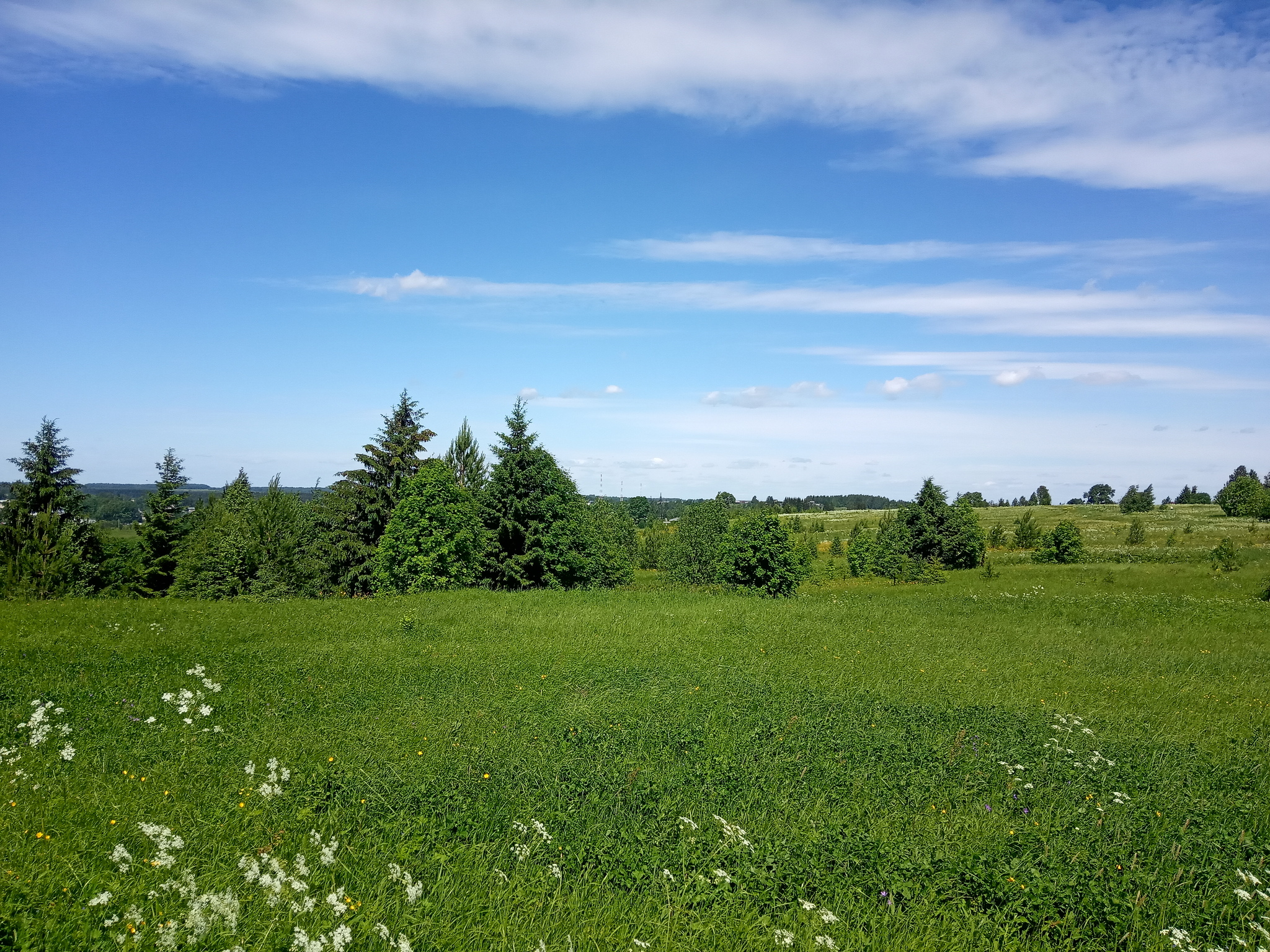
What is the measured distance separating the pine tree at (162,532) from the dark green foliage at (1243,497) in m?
113

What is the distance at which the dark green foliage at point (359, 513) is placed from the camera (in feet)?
115

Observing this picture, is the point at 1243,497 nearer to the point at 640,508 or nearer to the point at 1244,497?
the point at 1244,497

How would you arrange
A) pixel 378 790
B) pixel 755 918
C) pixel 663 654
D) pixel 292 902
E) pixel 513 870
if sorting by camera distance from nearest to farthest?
pixel 292 902 → pixel 755 918 → pixel 513 870 → pixel 378 790 → pixel 663 654

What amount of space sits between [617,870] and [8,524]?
4653cm

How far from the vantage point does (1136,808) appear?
23.9 feet

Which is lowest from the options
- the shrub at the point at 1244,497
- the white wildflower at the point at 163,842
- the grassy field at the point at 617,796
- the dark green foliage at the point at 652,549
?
the dark green foliage at the point at 652,549

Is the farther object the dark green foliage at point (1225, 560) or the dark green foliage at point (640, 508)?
the dark green foliage at point (640, 508)

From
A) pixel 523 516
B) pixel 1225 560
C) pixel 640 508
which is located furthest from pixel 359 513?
pixel 640 508

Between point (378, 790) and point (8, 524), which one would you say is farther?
point (8, 524)

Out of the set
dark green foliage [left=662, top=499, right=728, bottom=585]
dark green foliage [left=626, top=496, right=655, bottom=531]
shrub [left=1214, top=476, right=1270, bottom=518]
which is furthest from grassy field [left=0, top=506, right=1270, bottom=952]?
dark green foliage [left=626, top=496, right=655, bottom=531]

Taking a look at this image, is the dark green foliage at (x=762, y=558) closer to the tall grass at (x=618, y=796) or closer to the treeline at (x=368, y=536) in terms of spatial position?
the treeline at (x=368, y=536)

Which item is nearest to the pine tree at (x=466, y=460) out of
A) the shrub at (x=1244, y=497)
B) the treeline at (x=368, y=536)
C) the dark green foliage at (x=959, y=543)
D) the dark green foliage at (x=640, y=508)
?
the treeline at (x=368, y=536)

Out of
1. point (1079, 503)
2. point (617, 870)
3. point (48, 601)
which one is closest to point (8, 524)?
point (48, 601)

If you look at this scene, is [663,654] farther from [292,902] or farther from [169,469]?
[169,469]
